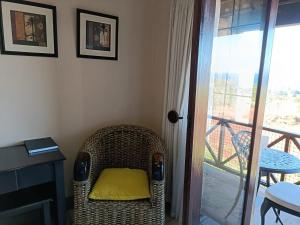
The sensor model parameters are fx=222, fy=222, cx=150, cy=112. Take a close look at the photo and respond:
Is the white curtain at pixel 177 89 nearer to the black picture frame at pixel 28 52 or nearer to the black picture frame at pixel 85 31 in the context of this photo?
the black picture frame at pixel 85 31

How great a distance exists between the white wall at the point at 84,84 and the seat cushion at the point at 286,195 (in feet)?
3.81

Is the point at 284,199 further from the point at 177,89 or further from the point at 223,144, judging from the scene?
the point at 177,89

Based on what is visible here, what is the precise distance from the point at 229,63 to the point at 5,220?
2.16 m

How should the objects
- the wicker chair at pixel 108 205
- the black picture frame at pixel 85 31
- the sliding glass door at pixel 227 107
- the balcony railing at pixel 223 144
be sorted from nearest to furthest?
the sliding glass door at pixel 227 107
the balcony railing at pixel 223 144
the wicker chair at pixel 108 205
the black picture frame at pixel 85 31

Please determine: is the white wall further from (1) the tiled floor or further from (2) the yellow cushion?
(1) the tiled floor

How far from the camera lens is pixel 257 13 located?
55.2 inches

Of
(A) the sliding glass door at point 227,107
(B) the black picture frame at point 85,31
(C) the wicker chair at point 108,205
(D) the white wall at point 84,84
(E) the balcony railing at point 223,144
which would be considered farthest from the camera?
(B) the black picture frame at point 85,31

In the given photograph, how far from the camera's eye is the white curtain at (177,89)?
5.93ft

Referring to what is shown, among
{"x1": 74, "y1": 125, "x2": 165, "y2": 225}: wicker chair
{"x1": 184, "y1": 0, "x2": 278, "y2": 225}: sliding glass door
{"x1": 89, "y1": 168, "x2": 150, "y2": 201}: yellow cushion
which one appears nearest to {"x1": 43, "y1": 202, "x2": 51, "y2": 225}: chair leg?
{"x1": 74, "y1": 125, "x2": 165, "y2": 225}: wicker chair

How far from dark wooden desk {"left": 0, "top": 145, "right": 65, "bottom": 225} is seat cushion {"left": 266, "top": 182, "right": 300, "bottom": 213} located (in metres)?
1.63

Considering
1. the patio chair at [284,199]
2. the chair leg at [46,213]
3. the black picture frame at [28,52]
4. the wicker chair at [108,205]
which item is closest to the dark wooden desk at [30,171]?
the chair leg at [46,213]

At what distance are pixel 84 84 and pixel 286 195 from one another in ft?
Result: 6.27

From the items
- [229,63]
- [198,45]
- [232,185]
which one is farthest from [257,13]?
[232,185]

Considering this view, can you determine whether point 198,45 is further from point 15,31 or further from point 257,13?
point 15,31
